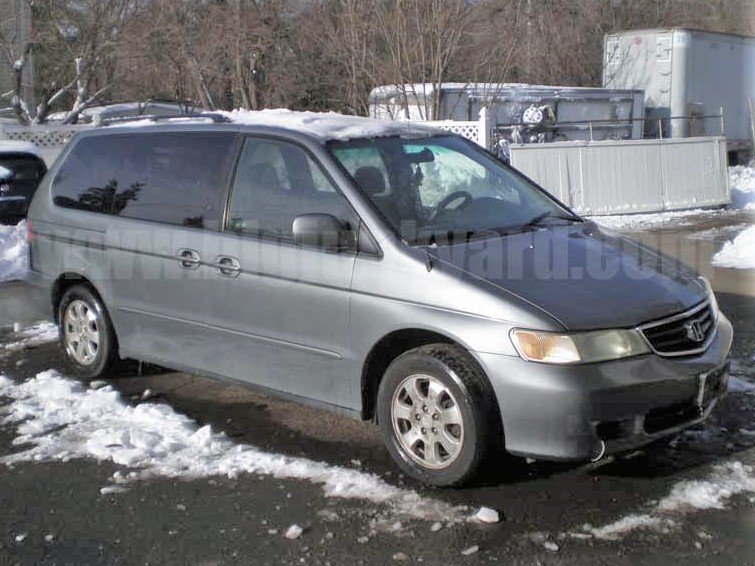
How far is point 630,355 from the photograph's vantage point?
4.20 meters

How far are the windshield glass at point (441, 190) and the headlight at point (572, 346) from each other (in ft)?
2.78

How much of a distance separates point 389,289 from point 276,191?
3.45 ft

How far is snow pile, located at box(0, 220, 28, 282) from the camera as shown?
10594 mm

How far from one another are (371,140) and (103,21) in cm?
1642

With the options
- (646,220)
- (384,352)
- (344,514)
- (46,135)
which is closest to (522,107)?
(646,220)

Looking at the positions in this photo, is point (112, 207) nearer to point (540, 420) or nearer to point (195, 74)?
point (540, 420)

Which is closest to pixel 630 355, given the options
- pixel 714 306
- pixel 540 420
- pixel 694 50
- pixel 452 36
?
pixel 540 420

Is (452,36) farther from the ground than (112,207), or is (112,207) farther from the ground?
(452,36)

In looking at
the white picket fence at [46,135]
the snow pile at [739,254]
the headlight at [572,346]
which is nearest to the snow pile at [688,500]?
the headlight at [572,346]

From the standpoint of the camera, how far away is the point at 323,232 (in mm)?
4742

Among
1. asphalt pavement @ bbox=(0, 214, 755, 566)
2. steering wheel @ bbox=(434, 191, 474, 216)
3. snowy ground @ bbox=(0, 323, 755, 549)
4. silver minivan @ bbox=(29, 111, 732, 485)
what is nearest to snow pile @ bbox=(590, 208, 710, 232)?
snowy ground @ bbox=(0, 323, 755, 549)

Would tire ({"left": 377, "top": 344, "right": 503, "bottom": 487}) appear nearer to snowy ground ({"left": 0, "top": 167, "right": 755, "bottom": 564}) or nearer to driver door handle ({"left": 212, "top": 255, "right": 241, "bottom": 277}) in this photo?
snowy ground ({"left": 0, "top": 167, "right": 755, "bottom": 564})

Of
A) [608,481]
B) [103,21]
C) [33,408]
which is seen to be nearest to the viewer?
[608,481]

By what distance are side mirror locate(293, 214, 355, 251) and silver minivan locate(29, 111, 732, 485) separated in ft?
0.03
